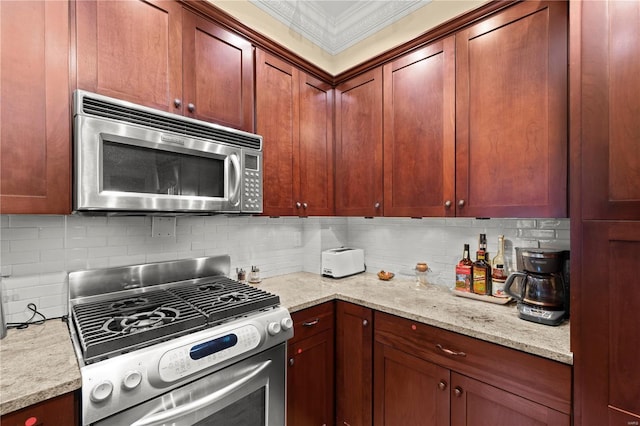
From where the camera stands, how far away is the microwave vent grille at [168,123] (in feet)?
3.83

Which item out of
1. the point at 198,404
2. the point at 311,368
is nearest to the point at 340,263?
the point at 311,368

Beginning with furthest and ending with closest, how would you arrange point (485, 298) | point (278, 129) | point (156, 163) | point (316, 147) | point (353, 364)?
point (316, 147) → point (278, 129) → point (353, 364) → point (485, 298) → point (156, 163)

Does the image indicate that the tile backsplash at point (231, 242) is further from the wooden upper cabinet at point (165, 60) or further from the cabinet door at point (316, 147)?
the wooden upper cabinet at point (165, 60)

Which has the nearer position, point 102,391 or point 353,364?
point 102,391

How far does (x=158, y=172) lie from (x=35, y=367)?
2.62ft

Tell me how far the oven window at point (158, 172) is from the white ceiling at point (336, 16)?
1345 millimetres

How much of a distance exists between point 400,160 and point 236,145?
1024mm

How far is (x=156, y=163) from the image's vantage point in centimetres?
132

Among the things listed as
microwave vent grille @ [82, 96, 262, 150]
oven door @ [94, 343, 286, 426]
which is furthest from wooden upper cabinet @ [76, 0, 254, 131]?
oven door @ [94, 343, 286, 426]

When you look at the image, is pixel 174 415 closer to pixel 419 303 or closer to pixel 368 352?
pixel 368 352

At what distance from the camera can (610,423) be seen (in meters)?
0.98

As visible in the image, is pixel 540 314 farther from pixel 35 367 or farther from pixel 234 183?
pixel 35 367

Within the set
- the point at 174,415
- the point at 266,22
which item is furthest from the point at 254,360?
the point at 266,22

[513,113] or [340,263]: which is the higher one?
[513,113]
